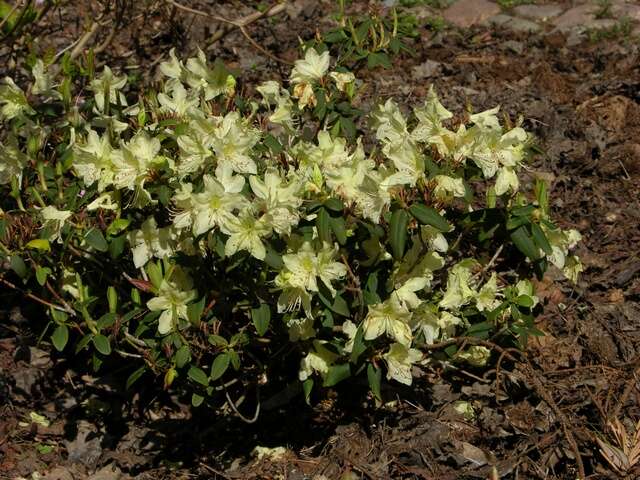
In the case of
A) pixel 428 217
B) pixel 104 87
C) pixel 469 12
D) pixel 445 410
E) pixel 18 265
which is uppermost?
pixel 104 87

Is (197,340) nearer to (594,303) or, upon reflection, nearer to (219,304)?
(219,304)

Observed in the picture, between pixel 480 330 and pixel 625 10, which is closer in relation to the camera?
pixel 480 330

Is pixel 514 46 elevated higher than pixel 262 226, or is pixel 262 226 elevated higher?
pixel 262 226

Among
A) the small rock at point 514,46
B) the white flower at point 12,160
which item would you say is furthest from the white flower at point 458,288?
the small rock at point 514,46

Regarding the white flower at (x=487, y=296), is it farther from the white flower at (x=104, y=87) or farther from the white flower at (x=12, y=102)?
the white flower at (x=12, y=102)

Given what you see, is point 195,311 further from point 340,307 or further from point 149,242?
point 340,307

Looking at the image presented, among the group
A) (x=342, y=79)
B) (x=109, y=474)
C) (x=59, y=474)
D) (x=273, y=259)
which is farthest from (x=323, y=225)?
(x=59, y=474)

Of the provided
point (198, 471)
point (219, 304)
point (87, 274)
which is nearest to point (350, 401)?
point (198, 471)
